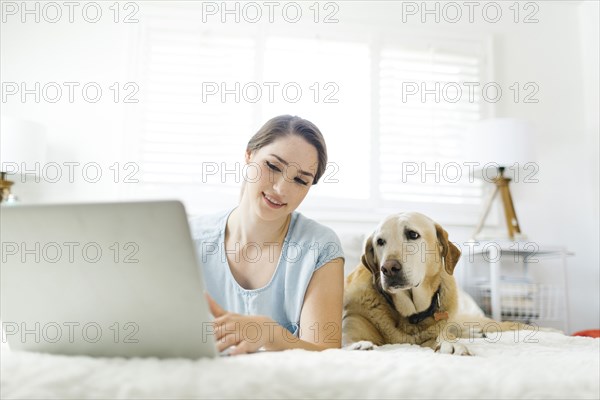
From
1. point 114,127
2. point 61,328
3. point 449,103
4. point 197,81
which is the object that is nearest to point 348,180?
point 449,103

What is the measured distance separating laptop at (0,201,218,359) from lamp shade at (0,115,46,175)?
1.95 metres

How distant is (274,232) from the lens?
4.14 feet

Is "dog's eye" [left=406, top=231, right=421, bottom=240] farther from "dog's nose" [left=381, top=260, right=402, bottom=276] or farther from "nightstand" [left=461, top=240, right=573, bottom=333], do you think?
"nightstand" [left=461, top=240, right=573, bottom=333]

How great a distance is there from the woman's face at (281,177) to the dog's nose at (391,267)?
11.1 inches

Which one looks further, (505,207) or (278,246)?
(505,207)

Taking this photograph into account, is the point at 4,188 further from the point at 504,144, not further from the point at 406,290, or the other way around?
the point at 504,144

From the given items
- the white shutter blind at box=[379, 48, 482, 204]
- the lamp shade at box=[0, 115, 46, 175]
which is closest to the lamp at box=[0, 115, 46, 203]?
the lamp shade at box=[0, 115, 46, 175]

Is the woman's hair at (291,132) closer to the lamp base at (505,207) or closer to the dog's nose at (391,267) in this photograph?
the dog's nose at (391,267)

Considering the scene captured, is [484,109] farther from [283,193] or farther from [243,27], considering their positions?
[283,193]

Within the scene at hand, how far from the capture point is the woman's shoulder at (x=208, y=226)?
1.27 metres

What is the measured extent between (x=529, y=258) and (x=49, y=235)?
2.70 m

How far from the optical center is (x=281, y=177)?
1.21 metres

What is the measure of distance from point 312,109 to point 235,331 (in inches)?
85.5

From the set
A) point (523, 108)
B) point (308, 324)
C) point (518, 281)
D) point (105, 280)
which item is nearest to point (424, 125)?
point (523, 108)
